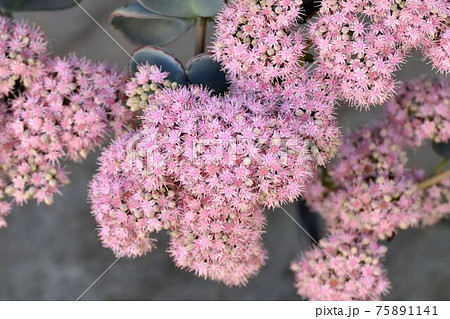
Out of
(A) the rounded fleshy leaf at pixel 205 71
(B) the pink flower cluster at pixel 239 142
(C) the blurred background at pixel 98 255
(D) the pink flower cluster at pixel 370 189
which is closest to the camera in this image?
(B) the pink flower cluster at pixel 239 142

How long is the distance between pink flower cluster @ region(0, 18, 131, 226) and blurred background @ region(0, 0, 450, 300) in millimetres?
516

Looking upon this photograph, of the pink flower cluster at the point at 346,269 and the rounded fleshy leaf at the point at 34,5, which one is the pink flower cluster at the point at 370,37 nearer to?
the pink flower cluster at the point at 346,269

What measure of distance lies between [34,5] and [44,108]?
8.5 inches

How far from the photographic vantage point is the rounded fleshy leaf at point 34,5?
38.2 inches

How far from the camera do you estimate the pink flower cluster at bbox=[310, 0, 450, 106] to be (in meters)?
0.81

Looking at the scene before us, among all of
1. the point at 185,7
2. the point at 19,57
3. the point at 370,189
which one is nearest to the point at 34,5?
the point at 19,57

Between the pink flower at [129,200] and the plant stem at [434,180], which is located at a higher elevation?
the pink flower at [129,200]

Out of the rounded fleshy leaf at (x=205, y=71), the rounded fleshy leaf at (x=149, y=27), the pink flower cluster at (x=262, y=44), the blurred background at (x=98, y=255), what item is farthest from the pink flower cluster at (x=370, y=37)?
the blurred background at (x=98, y=255)

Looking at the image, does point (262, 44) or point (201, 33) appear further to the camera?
point (201, 33)

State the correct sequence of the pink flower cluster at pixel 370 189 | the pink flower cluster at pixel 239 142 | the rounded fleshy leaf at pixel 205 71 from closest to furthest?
the pink flower cluster at pixel 239 142
the rounded fleshy leaf at pixel 205 71
the pink flower cluster at pixel 370 189

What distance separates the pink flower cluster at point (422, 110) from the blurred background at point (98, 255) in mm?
353

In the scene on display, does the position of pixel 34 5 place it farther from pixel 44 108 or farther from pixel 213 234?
pixel 213 234

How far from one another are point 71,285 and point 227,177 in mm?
867

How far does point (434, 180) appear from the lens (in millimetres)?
1124
